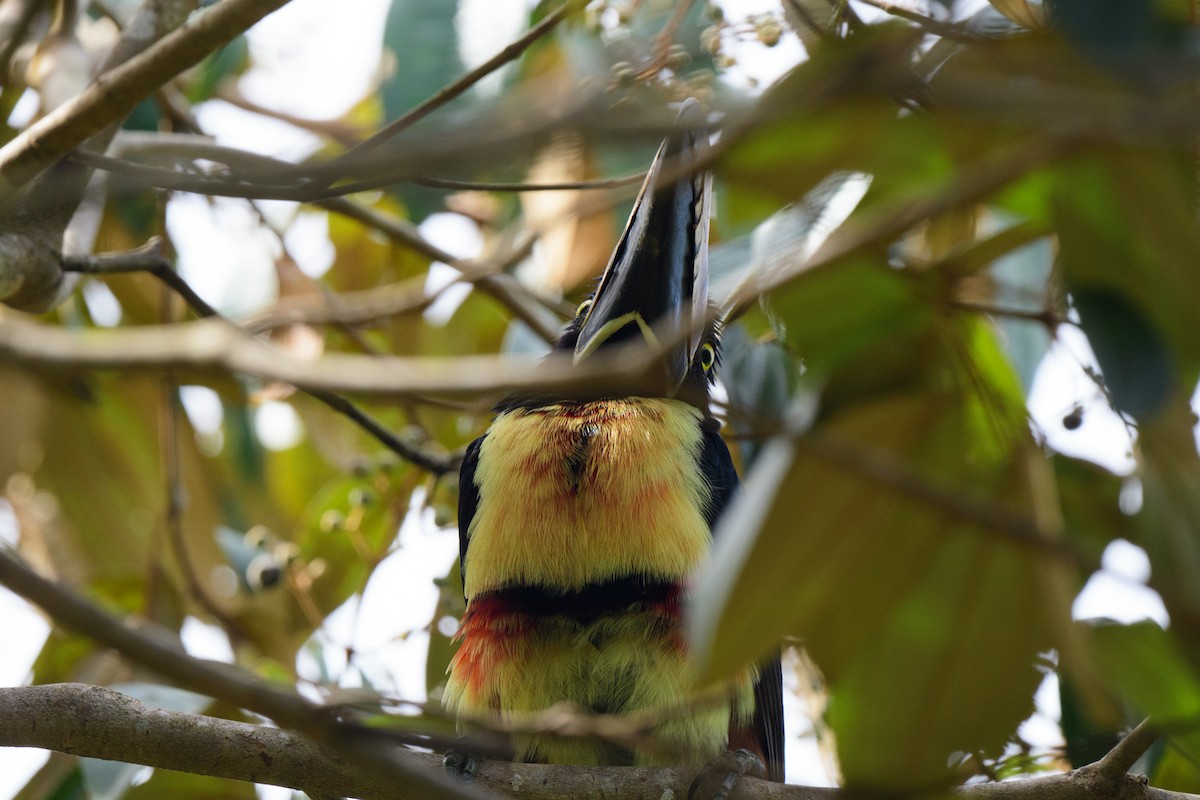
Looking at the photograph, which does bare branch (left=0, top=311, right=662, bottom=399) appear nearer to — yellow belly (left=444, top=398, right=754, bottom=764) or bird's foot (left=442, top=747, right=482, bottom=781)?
bird's foot (left=442, top=747, right=482, bottom=781)

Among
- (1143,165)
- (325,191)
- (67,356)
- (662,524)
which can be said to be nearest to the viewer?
(67,356)

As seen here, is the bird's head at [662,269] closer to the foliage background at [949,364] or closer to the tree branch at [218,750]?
the foliage background at [949,364]

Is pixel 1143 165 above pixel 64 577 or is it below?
below

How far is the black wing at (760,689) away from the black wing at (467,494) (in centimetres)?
58

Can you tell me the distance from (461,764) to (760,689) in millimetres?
803

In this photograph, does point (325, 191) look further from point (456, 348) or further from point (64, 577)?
point (64, 577)

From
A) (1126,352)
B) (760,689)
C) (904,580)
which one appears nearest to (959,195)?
(1126,352)

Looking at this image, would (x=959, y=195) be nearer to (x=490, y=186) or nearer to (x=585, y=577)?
(x=490, y=186)

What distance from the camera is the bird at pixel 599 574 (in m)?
2.78

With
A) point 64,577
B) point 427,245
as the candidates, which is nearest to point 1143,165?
point 427,245

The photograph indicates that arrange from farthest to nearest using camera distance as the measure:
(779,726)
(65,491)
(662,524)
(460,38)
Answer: (65,491)
(460,38)
(779,726)
(662,524)

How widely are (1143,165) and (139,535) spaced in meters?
4.30

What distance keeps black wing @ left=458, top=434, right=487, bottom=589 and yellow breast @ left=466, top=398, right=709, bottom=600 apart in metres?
0.06

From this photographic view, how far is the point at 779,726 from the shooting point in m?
3.17
